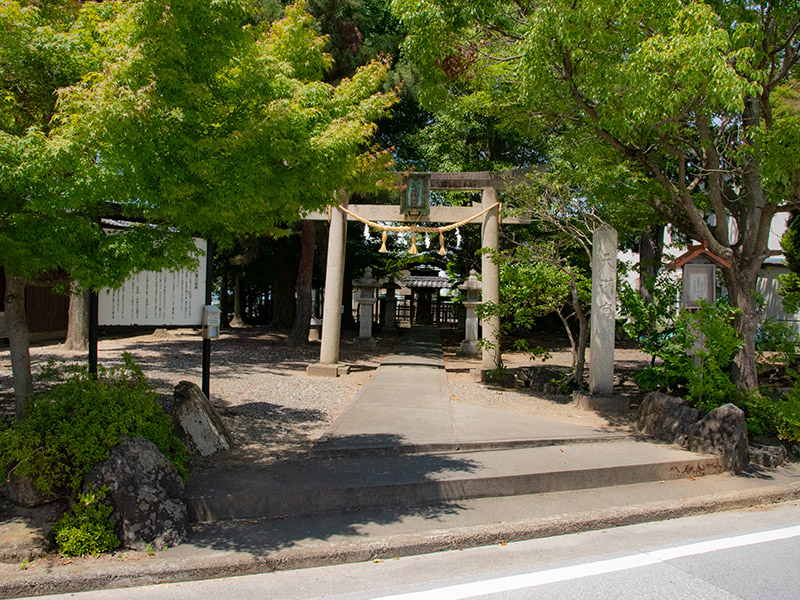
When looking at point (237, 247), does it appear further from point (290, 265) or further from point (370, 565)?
point (370, 565)

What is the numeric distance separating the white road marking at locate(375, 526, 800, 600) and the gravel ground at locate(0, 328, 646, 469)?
9.28ft

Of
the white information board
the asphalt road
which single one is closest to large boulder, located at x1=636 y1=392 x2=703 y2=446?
the asphalt road

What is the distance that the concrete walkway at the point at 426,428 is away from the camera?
21.3 feet

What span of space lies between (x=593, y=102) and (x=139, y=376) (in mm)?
7606

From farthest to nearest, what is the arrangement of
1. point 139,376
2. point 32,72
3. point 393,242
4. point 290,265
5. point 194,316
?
1. point 393,242
2. point 290,265
3. point 194,316
4. point 139,376
5. point 32,72

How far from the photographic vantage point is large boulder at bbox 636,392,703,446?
719 centimetres

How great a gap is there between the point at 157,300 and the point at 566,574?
188 inches

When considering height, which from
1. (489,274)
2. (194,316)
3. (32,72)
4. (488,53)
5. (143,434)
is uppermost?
(488,53)

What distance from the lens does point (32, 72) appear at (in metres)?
4.52

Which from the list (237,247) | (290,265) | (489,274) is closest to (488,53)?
(489,274)

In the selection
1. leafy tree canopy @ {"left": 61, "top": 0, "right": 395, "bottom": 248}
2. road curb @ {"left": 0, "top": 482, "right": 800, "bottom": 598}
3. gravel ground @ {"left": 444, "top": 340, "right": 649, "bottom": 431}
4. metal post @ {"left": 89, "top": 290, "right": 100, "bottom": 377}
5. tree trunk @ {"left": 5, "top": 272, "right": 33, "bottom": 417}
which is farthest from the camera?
gravel ground @ {"left": 444, "top": 340, "right": 649, "bottom": 431}

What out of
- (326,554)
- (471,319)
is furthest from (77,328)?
(326,554)

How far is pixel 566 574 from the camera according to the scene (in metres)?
4.08

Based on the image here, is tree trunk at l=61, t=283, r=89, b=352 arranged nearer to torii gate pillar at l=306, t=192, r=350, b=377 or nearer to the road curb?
torii gate pillar at l=306, t=192, r=350, b=377
